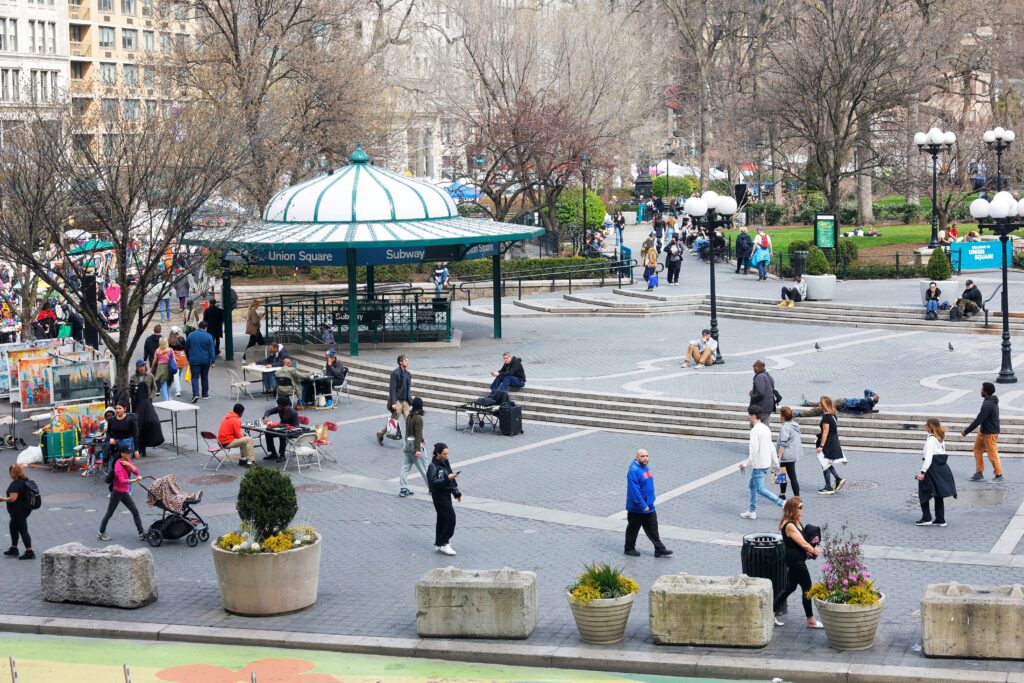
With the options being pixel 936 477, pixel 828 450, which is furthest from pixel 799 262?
pixel 936 477

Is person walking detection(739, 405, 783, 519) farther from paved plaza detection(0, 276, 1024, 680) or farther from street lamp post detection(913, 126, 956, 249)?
street lamp post detection(913, 126, 956, 249)

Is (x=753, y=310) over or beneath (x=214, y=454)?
over

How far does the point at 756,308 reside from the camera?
1468 inches

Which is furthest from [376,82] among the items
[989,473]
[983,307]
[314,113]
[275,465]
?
[989,473]

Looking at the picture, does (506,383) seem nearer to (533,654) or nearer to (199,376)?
(199,376)

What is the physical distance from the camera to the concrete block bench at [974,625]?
12.7 m

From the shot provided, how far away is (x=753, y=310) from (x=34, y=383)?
1881cm

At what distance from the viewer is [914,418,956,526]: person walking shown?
700 inches

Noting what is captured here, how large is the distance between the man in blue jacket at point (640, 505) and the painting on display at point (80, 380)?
41.6 ft

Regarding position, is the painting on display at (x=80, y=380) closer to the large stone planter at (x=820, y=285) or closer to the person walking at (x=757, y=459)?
the person walking at (x=757, y=459)

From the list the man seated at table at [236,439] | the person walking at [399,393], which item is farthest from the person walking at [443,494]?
the person walking at [399,393]

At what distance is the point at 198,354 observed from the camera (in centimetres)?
2873

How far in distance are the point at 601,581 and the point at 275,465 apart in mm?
10173

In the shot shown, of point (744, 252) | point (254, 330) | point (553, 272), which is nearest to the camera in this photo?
point (254, 330)
